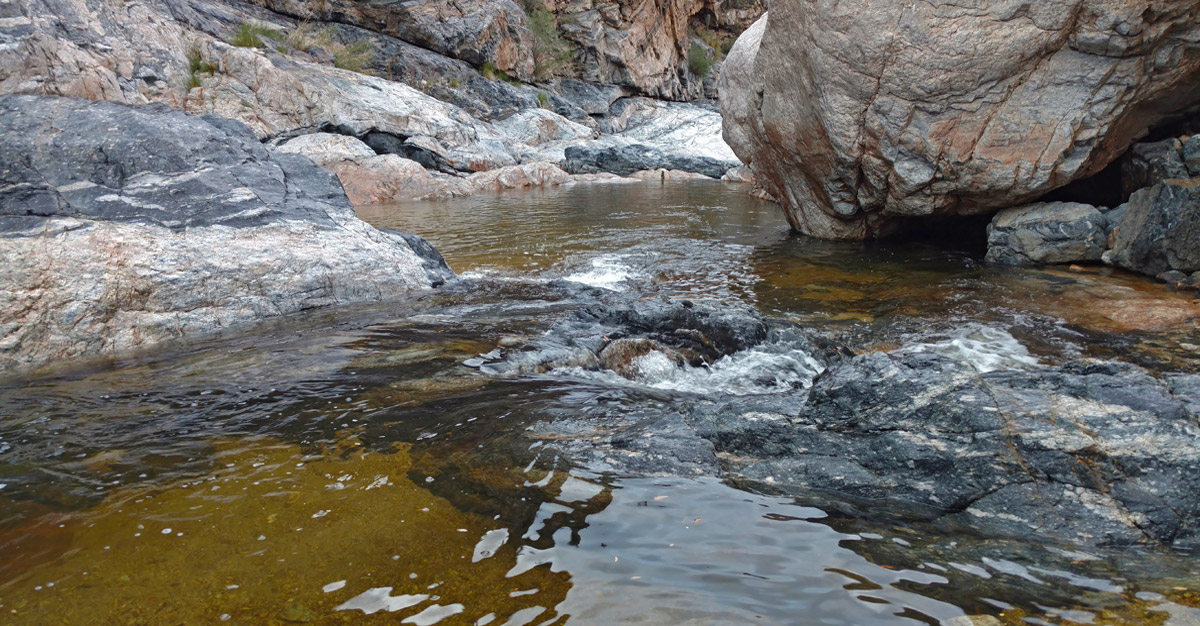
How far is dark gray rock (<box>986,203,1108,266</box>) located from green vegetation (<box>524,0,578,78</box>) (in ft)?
94.1

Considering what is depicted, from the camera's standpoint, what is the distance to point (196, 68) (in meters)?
19.2

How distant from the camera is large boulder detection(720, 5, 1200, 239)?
21.0ft

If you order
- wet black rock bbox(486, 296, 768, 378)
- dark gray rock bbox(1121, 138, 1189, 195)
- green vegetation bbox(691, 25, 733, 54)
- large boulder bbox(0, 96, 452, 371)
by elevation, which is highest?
green vegetation bbox(691, 25, 733, 54)

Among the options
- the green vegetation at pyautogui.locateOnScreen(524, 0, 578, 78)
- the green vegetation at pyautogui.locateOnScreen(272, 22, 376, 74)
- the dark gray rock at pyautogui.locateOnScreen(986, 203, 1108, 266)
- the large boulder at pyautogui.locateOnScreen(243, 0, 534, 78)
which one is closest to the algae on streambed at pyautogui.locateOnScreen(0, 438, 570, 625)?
the dark gray rock at pyautogui.locateOnScreen(986, 203, 1108, 266)

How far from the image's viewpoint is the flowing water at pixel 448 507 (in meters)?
2.15

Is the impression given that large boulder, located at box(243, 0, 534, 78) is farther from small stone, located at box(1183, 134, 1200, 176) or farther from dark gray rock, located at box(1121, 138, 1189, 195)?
small stone, located at box(1183, 134, 1200, 176)

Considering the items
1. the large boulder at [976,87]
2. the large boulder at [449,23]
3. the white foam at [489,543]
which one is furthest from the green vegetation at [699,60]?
the white foam at [489,543]

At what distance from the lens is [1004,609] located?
206 cm

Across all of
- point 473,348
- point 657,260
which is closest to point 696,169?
point 657,260

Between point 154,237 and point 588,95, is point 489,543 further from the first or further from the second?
point 588,95

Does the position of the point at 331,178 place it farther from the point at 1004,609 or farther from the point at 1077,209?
the point at 1077,209

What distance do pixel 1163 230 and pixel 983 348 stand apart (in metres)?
2.80

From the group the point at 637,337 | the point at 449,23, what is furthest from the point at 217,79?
the point at 637,337

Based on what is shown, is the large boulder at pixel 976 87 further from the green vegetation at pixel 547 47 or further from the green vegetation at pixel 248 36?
the green vegetation at pixel 547 47
